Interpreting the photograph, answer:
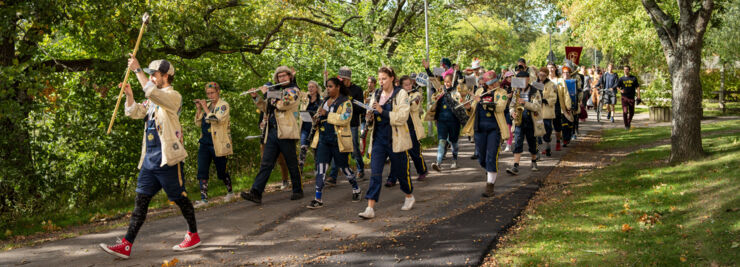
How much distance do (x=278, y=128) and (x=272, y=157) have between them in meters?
0.42

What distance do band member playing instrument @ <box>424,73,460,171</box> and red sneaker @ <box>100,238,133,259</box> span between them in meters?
6.76

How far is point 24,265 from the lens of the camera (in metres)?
6.10

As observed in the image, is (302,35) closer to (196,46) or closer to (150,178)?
(196,46)

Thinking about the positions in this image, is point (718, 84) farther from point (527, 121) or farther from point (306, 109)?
point (306, 109)

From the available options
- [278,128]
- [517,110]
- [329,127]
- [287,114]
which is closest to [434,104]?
[517,110]

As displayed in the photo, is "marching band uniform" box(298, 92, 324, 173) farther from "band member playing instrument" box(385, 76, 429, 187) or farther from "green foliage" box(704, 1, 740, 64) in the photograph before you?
"green foliage" box(704, 1, 740, 64)

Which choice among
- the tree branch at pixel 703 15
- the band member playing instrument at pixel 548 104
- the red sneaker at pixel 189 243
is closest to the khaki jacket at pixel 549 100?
the band member playing instrument at pixel 548 104

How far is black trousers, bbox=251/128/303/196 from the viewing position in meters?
8.80

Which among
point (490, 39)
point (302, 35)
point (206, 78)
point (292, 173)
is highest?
point (490, 39)

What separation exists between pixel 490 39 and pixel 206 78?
34648 millimetres

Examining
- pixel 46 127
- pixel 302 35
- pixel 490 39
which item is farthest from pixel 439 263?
pixel 490 39

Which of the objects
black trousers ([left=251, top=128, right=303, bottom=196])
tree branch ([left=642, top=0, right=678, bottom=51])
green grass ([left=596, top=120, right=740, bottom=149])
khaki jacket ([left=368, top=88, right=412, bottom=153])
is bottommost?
green grass ([left=596, top=120, right=740, bottom=149])

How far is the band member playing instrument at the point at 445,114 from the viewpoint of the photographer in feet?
39.1

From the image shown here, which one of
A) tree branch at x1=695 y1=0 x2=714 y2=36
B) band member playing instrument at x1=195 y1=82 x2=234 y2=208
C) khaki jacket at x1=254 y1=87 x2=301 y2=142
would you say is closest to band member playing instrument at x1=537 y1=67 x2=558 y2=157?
tree branch at x1=695 y1=0 x2=714 y2=36
